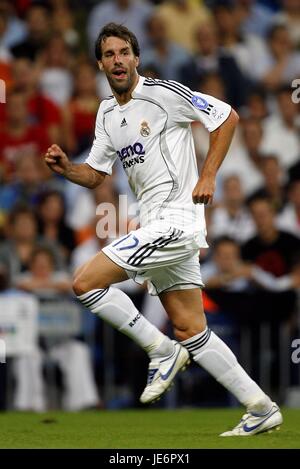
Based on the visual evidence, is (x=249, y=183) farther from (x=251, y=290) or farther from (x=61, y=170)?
(x=61, y=170)

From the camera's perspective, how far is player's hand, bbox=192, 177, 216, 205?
7457mm

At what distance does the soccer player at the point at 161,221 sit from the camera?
768 centimetres

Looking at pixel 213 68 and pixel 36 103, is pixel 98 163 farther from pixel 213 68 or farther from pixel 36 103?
pixel 213 68

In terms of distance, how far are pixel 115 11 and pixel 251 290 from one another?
5.44 meters

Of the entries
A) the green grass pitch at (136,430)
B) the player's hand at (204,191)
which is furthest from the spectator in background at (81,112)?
the player's hand at (204,191)

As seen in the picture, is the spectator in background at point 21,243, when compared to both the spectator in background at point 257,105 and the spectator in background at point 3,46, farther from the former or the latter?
the spectator in background at point 257,105

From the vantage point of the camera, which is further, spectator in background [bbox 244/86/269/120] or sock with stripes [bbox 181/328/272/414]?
spectator in background [bbox 244/86/269/120]

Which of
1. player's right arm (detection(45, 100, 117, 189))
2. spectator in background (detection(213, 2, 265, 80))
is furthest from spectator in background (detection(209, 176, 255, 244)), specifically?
player's right arm (detection(45, 100, 117, 189))

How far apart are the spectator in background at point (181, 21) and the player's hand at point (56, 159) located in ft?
28.4

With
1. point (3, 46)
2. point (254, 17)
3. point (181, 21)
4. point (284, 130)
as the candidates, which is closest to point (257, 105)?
point (284, 130)

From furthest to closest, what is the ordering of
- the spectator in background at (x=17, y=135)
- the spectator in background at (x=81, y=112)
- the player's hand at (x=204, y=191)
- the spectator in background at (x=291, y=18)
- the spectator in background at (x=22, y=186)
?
the spectator in background at (x=291, y=18)
the spectator in background at (x=81, y=112)
the spectator in background at (x=17, y=135)
the spectator in background at (x=22, y=186)
the player's hand at (x=204, y=191)

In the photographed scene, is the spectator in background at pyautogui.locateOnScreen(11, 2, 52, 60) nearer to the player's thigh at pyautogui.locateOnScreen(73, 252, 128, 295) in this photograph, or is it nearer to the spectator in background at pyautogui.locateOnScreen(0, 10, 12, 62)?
the spectator in background at pyautogui.locateOnScreen(0, 10, 12, 62)

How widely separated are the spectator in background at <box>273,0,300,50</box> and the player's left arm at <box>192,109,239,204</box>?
9017 mm

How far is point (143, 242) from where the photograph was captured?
25.1 feet
